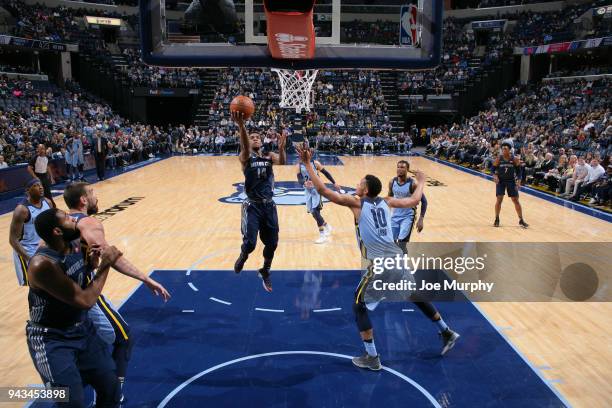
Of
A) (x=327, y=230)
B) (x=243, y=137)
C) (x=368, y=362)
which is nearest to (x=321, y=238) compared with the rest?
(x=327, y=230)

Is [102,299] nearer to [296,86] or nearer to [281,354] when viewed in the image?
[281,354]

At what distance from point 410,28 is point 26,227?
4.82m

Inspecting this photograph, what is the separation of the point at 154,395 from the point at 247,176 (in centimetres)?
251

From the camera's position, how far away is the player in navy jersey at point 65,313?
2.83 metres

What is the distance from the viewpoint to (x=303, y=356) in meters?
4.78

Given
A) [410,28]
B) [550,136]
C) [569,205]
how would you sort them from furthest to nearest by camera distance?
[550,136]
[569,205]
[410,28]

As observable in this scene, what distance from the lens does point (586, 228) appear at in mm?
10094

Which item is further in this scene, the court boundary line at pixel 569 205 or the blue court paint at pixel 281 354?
the court boundary line at pixel 569 205

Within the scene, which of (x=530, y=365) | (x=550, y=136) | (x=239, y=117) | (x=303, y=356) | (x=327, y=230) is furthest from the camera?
→ (x=550, y=136)

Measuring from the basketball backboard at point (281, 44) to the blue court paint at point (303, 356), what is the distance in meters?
2.90

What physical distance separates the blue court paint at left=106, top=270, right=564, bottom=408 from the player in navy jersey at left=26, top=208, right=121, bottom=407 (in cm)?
110

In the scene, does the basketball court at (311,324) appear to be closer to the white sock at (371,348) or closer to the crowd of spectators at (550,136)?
the white sock at (371,348)

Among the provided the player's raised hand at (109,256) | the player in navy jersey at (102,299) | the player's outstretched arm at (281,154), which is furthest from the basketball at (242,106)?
the player's raised hand at (109,256)

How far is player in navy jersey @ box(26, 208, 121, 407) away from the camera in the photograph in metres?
2.83
